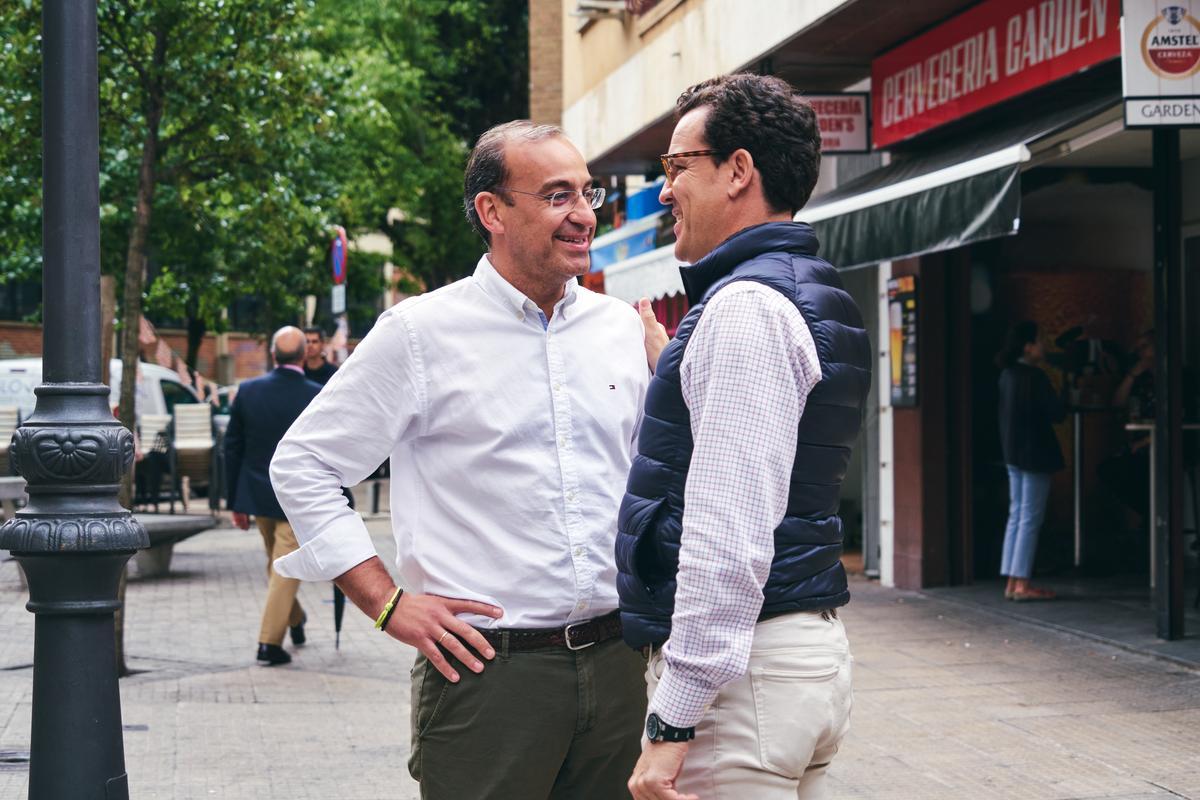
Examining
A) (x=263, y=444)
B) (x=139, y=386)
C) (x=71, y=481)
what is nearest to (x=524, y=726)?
(x=71, y=481)

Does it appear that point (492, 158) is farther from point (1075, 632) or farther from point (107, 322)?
point (1075, 632)

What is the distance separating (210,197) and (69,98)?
10570mm

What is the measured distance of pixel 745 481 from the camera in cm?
240

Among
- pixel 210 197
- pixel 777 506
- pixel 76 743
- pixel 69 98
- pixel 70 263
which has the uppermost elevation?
pixel 210 197

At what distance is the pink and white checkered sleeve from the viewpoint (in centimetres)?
239

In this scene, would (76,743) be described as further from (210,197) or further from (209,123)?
(210,197)

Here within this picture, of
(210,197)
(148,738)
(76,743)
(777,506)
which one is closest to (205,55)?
(210,197)

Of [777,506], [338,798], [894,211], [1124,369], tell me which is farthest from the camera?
[1124,369]

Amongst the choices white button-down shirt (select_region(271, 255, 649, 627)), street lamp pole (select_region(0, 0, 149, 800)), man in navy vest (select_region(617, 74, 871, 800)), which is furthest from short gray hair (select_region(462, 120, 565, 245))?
street lamp pole (select_region(0, 0, 149, 800))

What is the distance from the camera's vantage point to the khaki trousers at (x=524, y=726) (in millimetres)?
2898

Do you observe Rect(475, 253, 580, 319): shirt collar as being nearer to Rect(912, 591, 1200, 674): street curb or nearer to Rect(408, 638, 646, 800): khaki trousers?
Rect(408, 638, 646, 800): khaki trousers

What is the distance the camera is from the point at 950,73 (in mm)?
10164

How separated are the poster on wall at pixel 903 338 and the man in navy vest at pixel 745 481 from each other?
28.1 feet

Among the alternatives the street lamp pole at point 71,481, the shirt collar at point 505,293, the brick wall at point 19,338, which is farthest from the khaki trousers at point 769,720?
the brick wall at point 19,338
